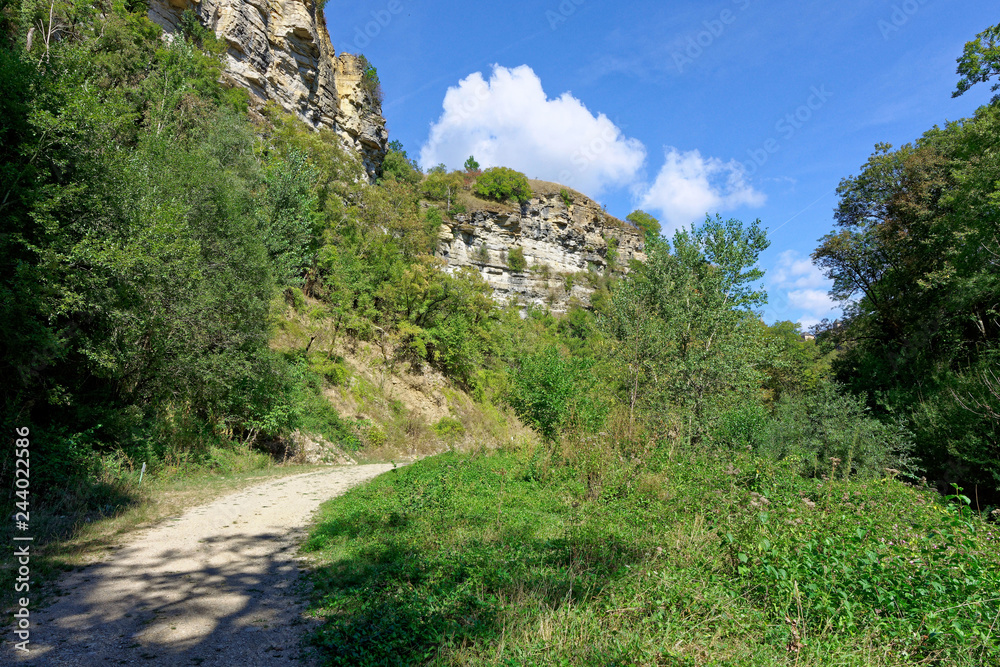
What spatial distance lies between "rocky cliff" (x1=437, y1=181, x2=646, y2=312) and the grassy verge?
1986 inches

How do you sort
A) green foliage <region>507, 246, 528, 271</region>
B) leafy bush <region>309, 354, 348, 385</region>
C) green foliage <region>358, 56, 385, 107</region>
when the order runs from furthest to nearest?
green foliage <region>507, 246, 528, 271</region> < green foliage <region>358, 56, 385, 107</region> < leafy bush <region>309, 354, 348, 385</region>

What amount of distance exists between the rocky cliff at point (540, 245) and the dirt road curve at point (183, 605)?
54031 millimetres

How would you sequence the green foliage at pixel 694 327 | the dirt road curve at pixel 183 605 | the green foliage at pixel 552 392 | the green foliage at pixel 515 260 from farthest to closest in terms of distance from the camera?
the green foliage at pixel 515 260 < the green foliage at pixel 694 327 < the green foliage at pixel 552 392 < the dirt road curve at pixel 183 605

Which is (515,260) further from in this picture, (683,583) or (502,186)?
(683,583)

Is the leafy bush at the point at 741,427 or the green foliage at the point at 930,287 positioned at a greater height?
the green foliage at the point at 930,287

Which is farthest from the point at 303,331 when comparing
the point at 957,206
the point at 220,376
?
the point at 957,206

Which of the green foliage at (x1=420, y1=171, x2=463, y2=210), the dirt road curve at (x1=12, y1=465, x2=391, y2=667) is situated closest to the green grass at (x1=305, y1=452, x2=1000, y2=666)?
the dirt road curve at (x1=12, y1=465, x2=391, y2=667)

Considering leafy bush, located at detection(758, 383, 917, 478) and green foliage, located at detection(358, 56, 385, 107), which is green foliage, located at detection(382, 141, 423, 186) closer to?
green foliage, located at detection(358, 56, 385, 107)

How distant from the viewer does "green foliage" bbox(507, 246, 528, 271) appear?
67000 millimetres

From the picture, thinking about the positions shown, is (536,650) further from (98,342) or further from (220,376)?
(220,376)

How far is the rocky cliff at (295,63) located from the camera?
3048 cm

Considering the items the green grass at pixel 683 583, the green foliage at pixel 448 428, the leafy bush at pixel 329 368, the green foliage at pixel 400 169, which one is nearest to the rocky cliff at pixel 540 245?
the green foliage at pixel 400 169

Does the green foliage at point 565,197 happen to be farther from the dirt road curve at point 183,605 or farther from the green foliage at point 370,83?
the dirt road curve at point 183,605

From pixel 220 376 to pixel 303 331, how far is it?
11.1 m
